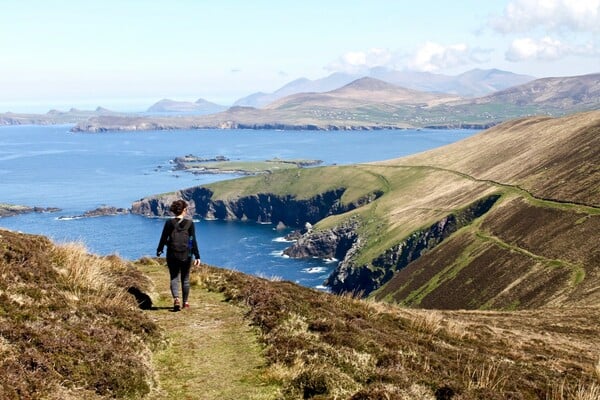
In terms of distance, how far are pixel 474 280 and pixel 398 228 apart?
89.0 m

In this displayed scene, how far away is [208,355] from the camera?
1504cm

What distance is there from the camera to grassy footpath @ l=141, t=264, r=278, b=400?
12719mm

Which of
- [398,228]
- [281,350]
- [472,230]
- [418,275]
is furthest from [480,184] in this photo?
[281,350]

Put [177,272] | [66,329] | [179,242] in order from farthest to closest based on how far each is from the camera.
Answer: [177,272], [179,242], [66,329]

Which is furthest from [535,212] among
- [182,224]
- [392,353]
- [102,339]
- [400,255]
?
[102,339]

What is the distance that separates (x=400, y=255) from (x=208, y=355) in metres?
162

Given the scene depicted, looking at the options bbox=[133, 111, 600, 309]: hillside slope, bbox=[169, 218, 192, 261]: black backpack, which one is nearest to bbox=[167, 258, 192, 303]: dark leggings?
bbox=[169, 218, 192, 261]: black backpack

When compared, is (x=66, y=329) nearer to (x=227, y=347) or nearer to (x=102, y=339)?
(x=102, y=339)

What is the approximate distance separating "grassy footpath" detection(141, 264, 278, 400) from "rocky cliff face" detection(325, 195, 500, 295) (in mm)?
138667

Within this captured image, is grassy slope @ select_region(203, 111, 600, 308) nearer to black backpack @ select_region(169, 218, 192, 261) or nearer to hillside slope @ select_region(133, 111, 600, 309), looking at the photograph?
hillside slope @ select_region(133, 111, 600, 309)

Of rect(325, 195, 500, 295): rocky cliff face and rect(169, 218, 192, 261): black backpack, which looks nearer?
rect(169, 218, 192, 261): black backpack

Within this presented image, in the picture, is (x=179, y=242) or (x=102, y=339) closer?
(x=102, y=339)

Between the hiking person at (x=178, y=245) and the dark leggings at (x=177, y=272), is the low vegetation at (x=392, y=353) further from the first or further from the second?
the hiking person at (x=178, y=245)

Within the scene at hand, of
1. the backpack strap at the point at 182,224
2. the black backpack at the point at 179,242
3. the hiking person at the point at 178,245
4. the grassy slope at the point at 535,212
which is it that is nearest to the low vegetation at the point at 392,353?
the hiking person at the point at 178,245
